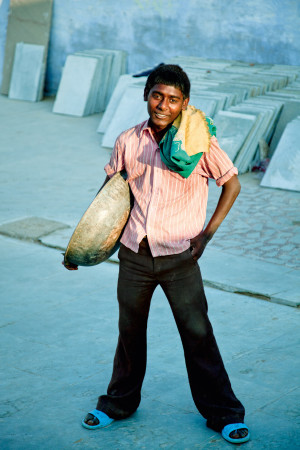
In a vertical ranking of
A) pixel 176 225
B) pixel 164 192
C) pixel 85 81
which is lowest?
pixel 85 81

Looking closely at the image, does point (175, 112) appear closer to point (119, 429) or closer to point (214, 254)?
point (119, 429)

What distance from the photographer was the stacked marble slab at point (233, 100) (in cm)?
1004

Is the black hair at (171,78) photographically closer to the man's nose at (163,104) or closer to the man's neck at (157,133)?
the man's nose at (163,104)

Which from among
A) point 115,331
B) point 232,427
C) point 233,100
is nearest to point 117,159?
point 232,427

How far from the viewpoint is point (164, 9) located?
13492 mm

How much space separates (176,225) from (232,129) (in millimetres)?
6735

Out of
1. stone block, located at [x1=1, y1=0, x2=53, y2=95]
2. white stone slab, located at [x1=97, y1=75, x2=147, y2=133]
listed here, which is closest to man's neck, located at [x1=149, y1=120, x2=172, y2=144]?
white stone slab, located at [x1=97, y1=75, x2=147, y2=133]

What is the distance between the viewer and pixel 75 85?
1352cm

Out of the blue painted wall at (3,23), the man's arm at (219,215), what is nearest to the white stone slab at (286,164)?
the man's arm at (219,215)

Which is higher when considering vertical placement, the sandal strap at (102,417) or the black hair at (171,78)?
the black hair at (171,78)

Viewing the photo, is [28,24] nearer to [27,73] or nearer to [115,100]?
[27,73]

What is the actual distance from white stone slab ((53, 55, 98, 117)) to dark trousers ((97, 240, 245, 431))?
1012 centimetres

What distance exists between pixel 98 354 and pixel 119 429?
0.96m

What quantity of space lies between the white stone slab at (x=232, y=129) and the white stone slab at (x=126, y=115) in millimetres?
1572
